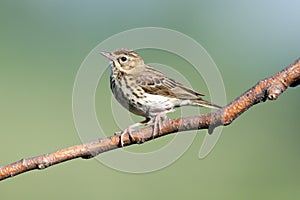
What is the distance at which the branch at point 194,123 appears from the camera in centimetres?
154

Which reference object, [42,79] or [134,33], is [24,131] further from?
[134,33]

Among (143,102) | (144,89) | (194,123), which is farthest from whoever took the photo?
(144,89)

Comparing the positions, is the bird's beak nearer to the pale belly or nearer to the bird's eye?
the bird's eye

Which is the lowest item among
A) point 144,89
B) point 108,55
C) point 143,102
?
point 143,102

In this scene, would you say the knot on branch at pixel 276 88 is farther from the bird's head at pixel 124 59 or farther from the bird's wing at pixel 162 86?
the bird's head at pixel 124 59

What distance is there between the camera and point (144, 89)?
3.19 m

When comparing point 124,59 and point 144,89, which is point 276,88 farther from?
point 124,59

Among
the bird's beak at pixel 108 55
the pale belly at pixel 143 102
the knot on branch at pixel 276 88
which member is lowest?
the knot on branch at pixel 276 88

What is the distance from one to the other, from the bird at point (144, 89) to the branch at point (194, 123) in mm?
926

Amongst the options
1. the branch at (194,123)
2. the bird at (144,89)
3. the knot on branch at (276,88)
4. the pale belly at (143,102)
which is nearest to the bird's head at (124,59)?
the bird at (144,89)

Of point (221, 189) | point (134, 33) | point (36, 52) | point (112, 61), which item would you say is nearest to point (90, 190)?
point (221, 189)

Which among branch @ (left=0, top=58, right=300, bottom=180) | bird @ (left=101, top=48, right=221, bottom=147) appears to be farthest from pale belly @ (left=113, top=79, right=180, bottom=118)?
branch @ (left=0, top=58, right=300, bottom=180)

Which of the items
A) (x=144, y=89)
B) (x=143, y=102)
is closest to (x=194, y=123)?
(x=143, y=102)

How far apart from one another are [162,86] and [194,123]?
154 centimetres
